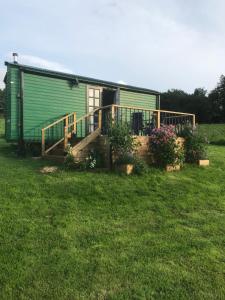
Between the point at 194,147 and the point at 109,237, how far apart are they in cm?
598

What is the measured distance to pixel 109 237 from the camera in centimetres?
487

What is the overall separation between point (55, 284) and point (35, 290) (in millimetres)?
210

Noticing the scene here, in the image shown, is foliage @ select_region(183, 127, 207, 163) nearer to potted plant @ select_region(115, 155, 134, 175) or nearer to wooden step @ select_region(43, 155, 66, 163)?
potted plant @ select_region(115, 155, 134, 175)

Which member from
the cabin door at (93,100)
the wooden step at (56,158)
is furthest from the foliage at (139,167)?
the cabin door at (93,100)

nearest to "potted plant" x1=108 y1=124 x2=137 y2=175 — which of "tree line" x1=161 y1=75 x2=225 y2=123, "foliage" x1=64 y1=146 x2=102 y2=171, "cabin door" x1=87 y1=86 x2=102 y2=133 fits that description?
"foliage" x1=64 y1=146 x2=102 y2=171

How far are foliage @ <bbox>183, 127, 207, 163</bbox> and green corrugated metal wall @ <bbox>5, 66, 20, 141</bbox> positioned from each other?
5.06 meters

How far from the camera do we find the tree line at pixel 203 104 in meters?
44.5

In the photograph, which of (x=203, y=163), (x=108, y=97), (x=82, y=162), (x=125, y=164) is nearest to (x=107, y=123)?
(x=82, y=162)

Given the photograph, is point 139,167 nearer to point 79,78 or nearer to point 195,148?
point 195,148

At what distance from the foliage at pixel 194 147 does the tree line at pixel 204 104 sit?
34.4 metres

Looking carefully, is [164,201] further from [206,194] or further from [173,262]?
[173,262]

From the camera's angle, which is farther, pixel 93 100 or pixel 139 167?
pixel 93 100

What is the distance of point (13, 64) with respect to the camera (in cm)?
1099

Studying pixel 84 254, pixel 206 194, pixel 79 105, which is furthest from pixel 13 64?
pixel 84 254
